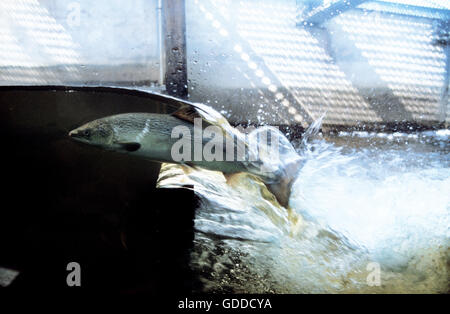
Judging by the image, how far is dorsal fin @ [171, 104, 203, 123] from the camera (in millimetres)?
1190

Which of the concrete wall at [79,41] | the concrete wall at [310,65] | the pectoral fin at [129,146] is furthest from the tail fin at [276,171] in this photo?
the concrete wall at [310,65]

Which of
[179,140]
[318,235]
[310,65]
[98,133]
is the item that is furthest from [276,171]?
[310,65]

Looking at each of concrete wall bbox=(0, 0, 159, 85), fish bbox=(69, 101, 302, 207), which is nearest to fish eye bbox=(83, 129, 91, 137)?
fish bbox=(69, 101, 302, 207)

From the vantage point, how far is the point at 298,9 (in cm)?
284

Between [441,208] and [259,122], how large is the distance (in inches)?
67.1

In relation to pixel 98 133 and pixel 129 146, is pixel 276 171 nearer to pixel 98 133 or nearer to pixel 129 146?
pixel 129 146

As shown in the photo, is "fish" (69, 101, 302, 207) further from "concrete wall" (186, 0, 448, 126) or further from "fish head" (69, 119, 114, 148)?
"concrete wall" (186, 0, 448, 126)

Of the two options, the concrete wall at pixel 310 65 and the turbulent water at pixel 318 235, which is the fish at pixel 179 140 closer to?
the turbulent water at pixel 318 235

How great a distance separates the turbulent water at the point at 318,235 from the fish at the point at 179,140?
116 millimetres

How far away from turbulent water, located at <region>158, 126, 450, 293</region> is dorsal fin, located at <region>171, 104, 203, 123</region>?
266mm

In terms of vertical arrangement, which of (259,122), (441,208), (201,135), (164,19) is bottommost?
(441,208)

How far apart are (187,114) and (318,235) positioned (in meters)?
0.90

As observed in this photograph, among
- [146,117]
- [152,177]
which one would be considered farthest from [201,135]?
[152,177]
